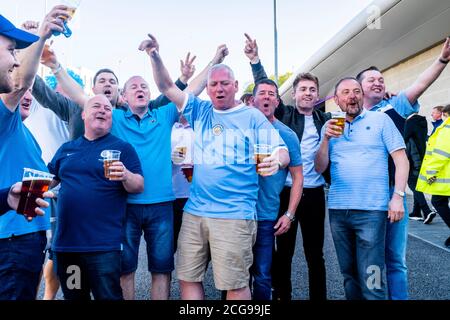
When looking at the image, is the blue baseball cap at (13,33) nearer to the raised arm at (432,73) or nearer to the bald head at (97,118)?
the bald head at (97,118)

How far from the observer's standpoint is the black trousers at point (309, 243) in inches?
108

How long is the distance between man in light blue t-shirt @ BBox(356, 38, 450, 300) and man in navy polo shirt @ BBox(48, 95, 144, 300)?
5.84ft

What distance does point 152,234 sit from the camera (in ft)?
8.05

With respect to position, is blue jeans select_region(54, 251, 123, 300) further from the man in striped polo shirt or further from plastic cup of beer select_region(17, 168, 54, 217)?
the man in striped polo shirt

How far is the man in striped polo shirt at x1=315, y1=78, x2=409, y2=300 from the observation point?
2242 mm

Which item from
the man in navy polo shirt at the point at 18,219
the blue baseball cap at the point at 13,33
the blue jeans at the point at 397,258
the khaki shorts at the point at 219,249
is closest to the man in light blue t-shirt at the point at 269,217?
the khaki shorts at the point at 219,249

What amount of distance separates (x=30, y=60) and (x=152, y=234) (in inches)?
51.4

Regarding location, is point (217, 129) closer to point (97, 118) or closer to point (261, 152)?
point (261, 152)

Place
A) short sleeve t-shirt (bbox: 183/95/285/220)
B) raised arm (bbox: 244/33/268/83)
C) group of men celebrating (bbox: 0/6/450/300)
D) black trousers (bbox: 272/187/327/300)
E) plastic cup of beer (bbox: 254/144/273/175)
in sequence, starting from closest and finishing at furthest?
group of men celebrating (bbox: 0/6/450/300) < plastic cup of beer (bbox: 254/144/273/175) < short sleeve t-shirt (bbox: 183/95/285/220) < black trousers (bbox: 272/187/327/300) < raised arm (bbox: 244/33/268/83)

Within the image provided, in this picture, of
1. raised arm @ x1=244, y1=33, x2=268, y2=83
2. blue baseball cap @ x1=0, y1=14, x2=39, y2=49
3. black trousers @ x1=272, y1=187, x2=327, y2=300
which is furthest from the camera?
raised arm @ x1=244, y1=33, x2=268, y2=83

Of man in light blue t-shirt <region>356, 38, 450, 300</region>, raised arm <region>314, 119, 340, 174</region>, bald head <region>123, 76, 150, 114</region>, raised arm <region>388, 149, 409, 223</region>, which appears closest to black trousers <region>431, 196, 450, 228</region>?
man in light blue t-shirt <region>356, 38, 450, 300</region>


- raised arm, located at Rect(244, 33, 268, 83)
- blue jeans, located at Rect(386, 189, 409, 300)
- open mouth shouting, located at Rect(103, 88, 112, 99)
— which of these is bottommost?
blue jeans, located at Rect(386, 189, 409, 300)

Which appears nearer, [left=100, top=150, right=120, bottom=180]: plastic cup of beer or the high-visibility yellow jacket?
[left=100, top=150, right=120, bottom=180]: plastic cup of beer
